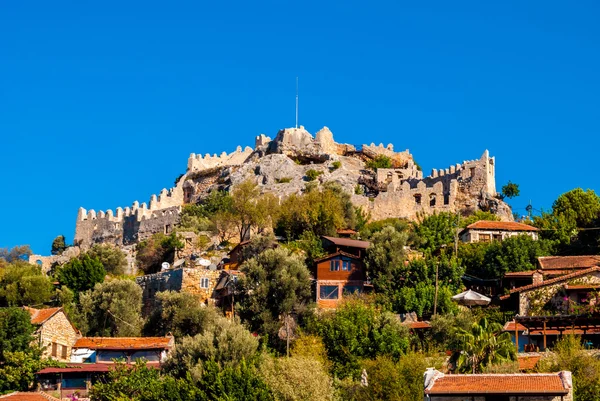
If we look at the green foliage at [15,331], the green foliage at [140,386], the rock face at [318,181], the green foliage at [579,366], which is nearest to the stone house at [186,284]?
the green foliage at [15,331]

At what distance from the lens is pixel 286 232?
234ft

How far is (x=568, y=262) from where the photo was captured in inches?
2362

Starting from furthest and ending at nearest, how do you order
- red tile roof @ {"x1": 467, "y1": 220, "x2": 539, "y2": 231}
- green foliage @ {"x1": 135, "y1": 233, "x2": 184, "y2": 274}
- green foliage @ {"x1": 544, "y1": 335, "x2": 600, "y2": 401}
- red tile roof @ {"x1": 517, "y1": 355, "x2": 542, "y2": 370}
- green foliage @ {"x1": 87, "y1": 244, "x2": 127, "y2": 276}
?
1. green foliage @ {"x1": 135, "y1": 233, "x2": 184, "y2": 274}
2. green foliage @ {"x1": 87, "y1": 244, "x2": 127, "y2": 276}
3. red tile roof @ {"x1": 467, "y1": 220, "x2": 539, "y2": 231}
4. red tile roof @ {"x1": 517, "y1": 355, "x2": 542, "y2": 370}
5. green foliage @ {"x1": 544, "y1": 335, "x2": 600, "y2": 401}

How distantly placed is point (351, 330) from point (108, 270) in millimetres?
26921

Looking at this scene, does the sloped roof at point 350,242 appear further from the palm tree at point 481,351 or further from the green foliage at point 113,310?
the palm tree at point 481,351

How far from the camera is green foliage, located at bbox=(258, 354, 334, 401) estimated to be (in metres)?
43.4

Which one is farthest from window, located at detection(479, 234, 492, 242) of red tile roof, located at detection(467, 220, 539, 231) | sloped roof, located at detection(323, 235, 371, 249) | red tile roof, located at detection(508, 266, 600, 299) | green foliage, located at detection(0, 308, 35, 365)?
green foliage, located at detection(0, 308, 35, 365)

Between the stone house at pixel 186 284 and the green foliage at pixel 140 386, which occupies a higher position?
the stone house at pixel 186 284

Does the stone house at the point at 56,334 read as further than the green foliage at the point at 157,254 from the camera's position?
No

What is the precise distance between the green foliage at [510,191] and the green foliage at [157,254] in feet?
90.6

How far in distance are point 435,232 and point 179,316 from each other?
20842mm

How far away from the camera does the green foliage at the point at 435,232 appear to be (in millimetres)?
68806

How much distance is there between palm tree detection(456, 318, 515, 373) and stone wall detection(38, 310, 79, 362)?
20.6m

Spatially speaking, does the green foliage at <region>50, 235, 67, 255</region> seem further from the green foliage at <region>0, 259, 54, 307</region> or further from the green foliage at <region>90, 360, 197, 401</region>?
the green foliage at <region>90, 360, 197, 401</region>
